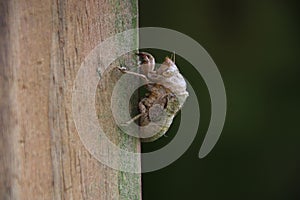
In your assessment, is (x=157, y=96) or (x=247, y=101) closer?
(x=157, y=96)

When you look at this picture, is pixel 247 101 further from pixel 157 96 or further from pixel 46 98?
pixel 46 98

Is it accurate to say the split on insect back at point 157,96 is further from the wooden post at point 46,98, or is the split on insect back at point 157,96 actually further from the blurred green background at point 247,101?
the blurred green background at point 247,101

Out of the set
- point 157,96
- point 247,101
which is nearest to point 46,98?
point 157,96

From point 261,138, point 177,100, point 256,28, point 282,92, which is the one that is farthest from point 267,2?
point 177,100

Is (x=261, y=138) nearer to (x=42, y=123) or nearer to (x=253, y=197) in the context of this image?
(x=253, y=197)

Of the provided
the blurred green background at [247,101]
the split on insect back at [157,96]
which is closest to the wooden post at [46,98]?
the split on insect back at [157,96]

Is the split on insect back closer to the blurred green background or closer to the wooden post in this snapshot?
the wooden post
